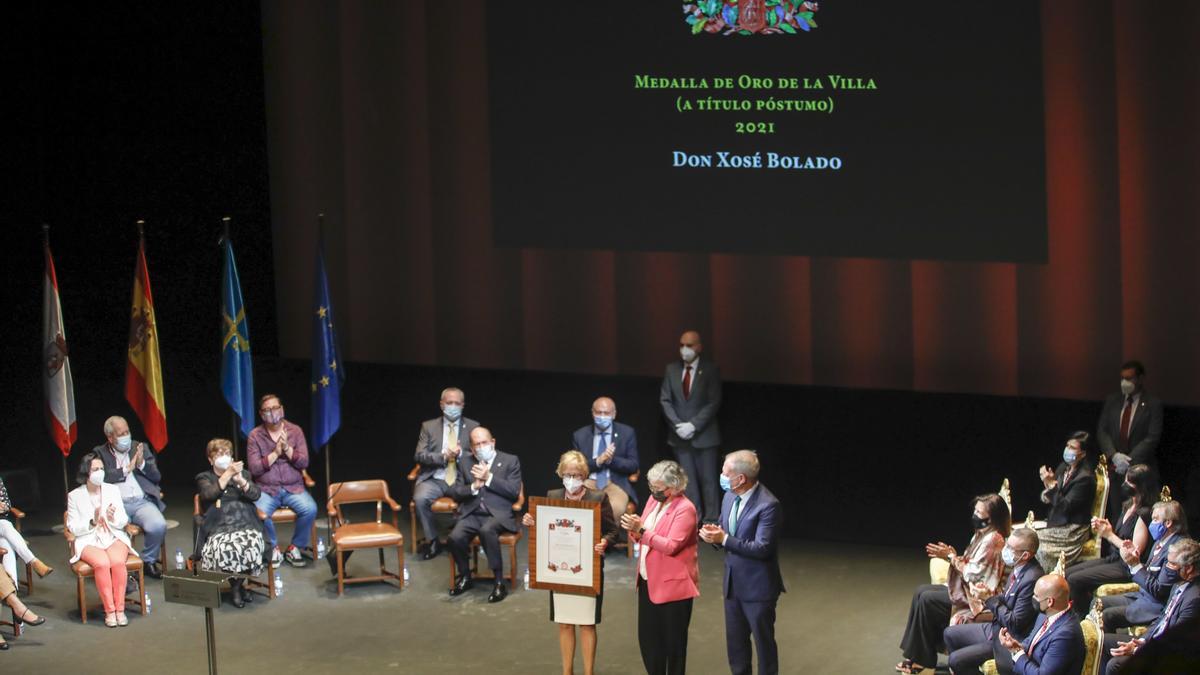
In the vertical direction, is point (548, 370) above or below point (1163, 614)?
above

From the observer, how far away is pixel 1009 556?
815 cm

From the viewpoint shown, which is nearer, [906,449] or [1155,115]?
[1155,115]

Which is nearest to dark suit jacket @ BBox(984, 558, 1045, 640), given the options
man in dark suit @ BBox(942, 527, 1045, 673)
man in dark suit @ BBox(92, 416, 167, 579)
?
man in dark suit @ BBox(942, 527, 1045, 673)

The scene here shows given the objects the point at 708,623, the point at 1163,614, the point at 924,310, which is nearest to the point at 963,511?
the point at 924,310

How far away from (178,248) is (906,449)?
5.21 meters

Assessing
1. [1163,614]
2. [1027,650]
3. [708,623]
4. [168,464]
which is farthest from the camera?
[168,464]

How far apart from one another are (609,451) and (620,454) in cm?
13

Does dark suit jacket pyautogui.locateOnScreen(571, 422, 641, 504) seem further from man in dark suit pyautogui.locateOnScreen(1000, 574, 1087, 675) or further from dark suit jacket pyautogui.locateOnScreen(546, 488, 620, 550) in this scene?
man in dark suit pyautogui.locateOnScreen(1000, 574, 1087, 675)

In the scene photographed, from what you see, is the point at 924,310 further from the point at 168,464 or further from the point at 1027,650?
the point at 168,464

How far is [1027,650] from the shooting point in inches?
300

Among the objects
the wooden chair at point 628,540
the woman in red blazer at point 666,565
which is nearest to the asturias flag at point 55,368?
the wooden chair at point 628,540

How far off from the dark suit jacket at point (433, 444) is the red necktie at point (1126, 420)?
383 centimetres

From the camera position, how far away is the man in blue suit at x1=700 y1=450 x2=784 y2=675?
8.38 m

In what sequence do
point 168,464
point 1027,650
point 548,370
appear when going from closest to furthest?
point 1027,650
point 548,370
point 168,464
